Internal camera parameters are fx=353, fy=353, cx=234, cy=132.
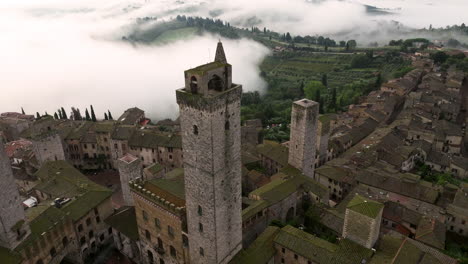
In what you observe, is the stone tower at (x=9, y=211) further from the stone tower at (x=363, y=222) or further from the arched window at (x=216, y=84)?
the stone tower at (x=363, y=222)

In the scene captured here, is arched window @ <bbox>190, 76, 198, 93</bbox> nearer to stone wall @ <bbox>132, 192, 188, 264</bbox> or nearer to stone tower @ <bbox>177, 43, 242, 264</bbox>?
stone tower @ <bbox>177, 43, 242, 264</bbox>

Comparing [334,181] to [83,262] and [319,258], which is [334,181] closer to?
[319,258]

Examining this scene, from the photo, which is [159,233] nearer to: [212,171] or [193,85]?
[212,171]

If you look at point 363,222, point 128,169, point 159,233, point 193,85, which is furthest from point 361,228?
point 128,169

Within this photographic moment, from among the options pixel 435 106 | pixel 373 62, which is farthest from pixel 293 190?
pixel 373 62

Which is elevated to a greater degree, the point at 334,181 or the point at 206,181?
the point at 206,181

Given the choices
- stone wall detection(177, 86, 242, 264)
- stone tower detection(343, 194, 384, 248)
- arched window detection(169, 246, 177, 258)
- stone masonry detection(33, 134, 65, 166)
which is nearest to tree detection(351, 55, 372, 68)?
stone tower detection(343, 194, 384, 248)
